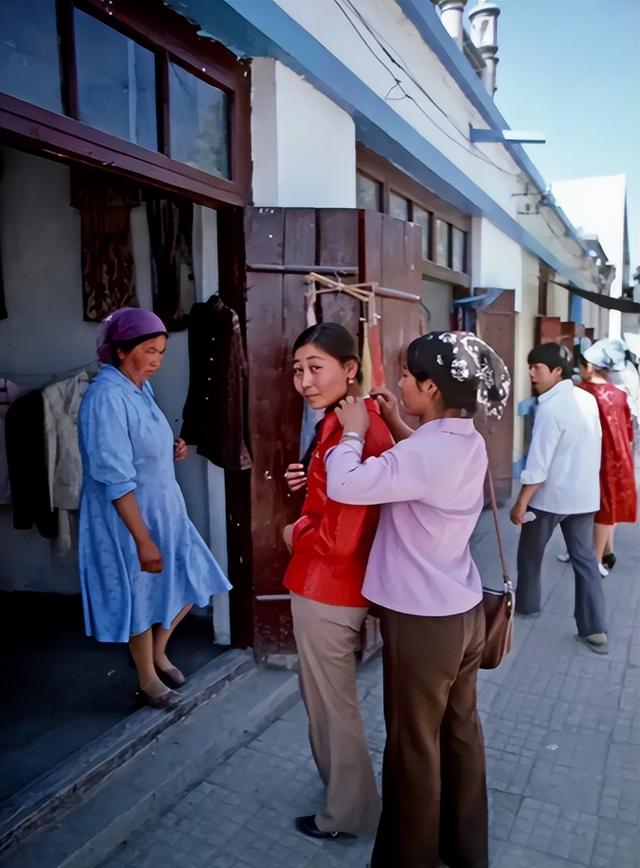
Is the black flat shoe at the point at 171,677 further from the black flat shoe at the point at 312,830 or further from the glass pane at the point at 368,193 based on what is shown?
the glass pane at the point at 368,193

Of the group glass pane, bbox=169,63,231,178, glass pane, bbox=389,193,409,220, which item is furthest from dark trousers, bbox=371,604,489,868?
glass pane, bbox=389,193,409,220

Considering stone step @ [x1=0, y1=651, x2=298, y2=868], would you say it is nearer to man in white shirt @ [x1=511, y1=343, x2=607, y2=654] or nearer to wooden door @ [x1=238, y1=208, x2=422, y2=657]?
wooden door @ [x1=238, y1=208, x2=422, y2=657]

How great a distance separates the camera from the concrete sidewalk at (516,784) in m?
2.44

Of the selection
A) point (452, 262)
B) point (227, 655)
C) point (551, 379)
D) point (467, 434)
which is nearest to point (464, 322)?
point (452, 262)

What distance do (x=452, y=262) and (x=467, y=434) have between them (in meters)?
5.45

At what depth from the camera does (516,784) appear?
9.38ft

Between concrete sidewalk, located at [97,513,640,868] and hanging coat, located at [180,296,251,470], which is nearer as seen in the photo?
concrete sidewalk, located at [97,513,640,868]

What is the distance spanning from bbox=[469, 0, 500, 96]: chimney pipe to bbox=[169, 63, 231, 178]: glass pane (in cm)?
775

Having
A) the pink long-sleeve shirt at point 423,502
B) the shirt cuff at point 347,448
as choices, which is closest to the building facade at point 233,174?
the shirt cuff at point 347,448

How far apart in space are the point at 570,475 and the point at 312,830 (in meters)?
2.55

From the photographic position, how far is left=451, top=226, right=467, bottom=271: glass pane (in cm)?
719

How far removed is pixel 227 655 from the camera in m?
3.65

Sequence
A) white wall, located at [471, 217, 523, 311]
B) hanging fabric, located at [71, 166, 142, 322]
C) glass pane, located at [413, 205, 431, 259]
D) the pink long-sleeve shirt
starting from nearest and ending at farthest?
the pink long-sleeve shirt, hanging fabric, located at [71, 166, 142, 322], glass pane, located at [413, 205, 431, 259], white wall, located at [471, 217, 523, 311]

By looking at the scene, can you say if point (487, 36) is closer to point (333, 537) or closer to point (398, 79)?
point (398, 79)
